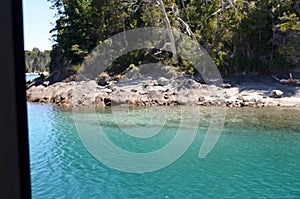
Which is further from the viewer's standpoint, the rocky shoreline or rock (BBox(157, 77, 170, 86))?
rock (BBox(157, 77, 170, 86))

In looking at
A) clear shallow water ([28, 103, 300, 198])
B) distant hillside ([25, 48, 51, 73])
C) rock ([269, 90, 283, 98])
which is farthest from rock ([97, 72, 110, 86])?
rock ([269, 90, 283, 98])

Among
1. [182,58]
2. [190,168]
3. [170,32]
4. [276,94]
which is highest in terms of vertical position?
[170,32]

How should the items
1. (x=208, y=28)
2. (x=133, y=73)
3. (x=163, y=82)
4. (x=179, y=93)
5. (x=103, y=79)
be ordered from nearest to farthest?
(x=179, y=93) < (x=163, y=82) < (x=208, y=28) < (x=133, y=73) < (x=103, y=79)

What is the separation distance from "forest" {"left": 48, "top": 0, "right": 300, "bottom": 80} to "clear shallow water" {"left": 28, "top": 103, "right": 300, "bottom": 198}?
6.97 meters

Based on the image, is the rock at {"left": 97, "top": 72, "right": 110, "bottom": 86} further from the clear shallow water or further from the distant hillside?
the clear shallow water

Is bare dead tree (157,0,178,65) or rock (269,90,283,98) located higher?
bare dead tree (157,0,178,65)

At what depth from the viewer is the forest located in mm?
15328

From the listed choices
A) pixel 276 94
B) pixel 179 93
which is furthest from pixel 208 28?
pixel 276 94

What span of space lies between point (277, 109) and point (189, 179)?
7819 millimetres

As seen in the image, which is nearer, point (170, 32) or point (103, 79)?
point (170, 32)

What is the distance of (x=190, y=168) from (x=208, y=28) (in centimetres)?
1197

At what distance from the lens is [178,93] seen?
14586 millimetres

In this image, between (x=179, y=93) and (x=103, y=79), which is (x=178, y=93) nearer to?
(x=179, y=93)

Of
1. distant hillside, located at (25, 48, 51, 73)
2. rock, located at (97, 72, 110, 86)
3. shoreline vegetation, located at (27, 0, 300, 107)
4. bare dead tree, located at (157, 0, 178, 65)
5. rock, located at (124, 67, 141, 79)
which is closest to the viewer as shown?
distant hillside, located at (25, 48, 51, 73)
